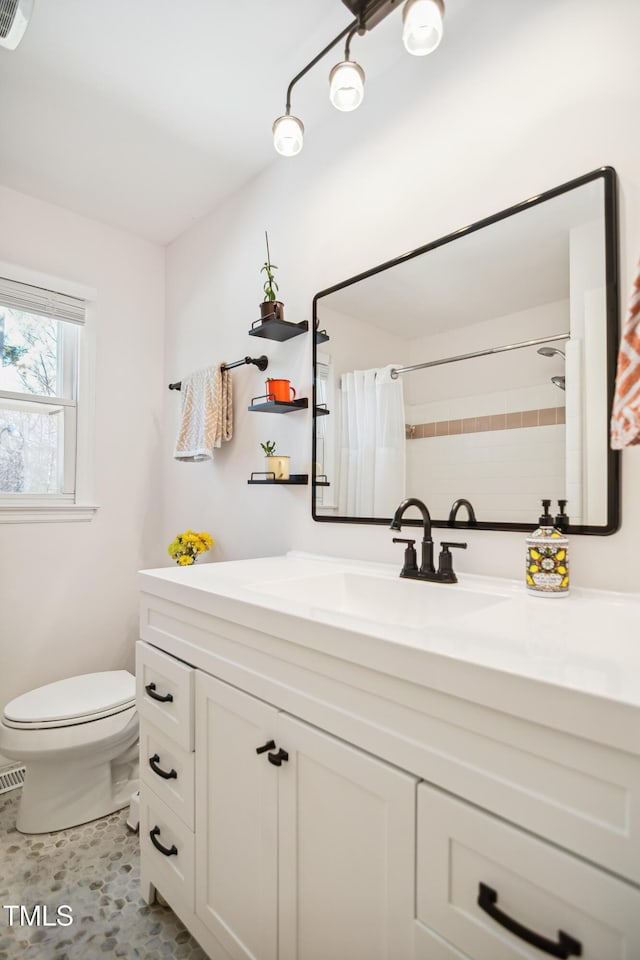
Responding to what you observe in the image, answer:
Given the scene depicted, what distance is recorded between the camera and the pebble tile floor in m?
1.23

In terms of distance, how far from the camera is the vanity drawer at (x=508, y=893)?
520 millimetres

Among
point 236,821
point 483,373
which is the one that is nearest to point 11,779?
point 236,821

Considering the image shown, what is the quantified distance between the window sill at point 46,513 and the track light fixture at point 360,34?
1746mm

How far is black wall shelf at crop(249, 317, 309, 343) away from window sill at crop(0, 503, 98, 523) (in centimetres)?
123

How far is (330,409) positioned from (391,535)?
495mm

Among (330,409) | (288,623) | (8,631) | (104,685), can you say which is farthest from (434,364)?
(8,631)

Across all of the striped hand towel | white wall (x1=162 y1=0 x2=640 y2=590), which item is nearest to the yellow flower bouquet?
white wall (x1=162 y1=0 x2=640 y2=590)

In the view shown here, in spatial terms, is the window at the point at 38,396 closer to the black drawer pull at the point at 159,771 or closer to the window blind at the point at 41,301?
the window blind at the point at 41,301

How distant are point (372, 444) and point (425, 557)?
1.44ft

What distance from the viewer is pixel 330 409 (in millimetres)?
1689

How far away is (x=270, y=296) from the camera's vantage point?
5.87 ft

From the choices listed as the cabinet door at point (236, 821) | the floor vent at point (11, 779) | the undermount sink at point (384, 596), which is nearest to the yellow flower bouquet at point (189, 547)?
the undermount sink at point (384, 596)

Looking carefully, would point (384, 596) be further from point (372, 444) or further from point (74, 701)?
point (74, 701)

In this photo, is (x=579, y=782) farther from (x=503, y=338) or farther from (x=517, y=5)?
(x=517, y=5)
